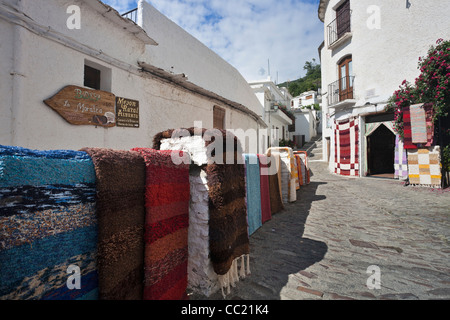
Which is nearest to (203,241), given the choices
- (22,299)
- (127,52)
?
(22,299)

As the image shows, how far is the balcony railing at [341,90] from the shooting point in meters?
12.1

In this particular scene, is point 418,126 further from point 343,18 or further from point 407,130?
point 343,18

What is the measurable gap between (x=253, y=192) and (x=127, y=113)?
3762mm

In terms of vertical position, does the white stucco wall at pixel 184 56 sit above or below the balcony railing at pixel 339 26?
below

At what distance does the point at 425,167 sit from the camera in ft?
26.1

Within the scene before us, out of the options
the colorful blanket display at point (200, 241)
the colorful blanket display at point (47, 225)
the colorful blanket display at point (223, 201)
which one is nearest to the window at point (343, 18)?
the colorful blanket display at point (223, 201)

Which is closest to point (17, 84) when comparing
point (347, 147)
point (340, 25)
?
point (347, 147)

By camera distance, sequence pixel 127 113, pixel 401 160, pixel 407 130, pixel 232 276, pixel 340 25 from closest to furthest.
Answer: pixel 232 276 → pixel 127 113 → pixel 407 130 → pixel 401 160 → pixel 340 25

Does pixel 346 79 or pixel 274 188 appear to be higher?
pixel 346 79

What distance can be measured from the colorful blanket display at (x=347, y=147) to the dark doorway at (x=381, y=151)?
155 centimetres

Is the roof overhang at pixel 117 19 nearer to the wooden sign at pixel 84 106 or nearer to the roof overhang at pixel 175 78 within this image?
the roof overhang at pixel 175 78

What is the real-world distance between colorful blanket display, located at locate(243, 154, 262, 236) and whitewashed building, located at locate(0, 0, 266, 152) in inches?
128

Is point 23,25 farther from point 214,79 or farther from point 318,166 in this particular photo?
point 318,166

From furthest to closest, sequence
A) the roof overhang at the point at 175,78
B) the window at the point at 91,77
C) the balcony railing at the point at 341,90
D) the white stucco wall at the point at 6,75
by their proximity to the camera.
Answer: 1. the balcony railing at the point at 341,90
2. the roof overhang at the point at 175,78
3. the window at the point at 91,77
4. the white stucco wall at the point at 6,75
